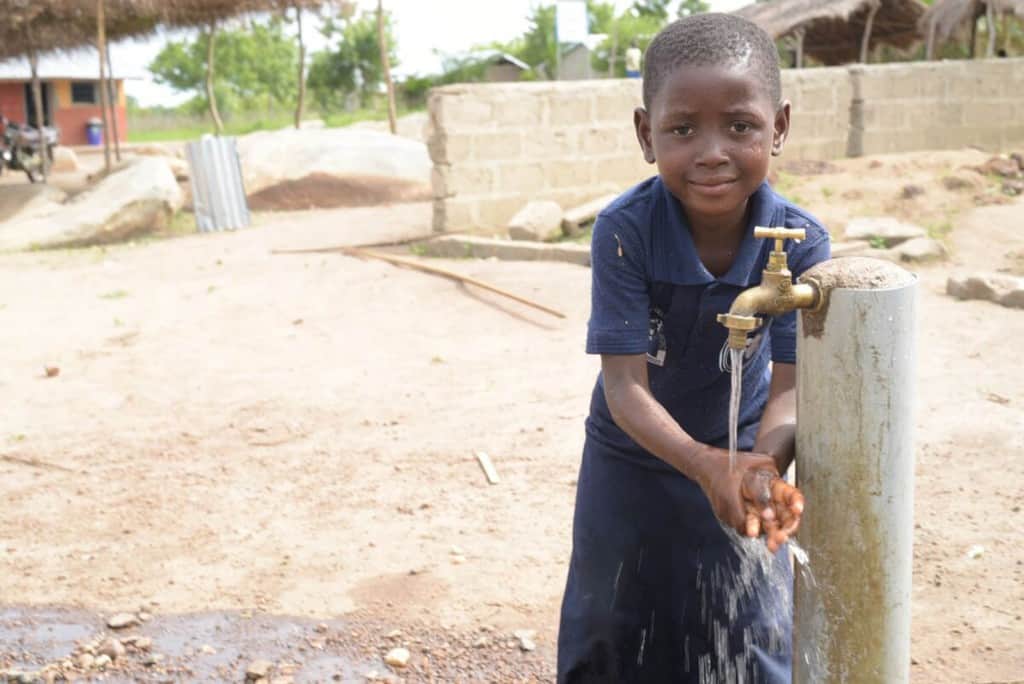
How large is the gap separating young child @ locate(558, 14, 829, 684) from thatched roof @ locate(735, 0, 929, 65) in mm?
12823

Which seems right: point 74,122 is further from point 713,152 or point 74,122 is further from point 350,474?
point 713,152

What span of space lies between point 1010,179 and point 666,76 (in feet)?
28.7

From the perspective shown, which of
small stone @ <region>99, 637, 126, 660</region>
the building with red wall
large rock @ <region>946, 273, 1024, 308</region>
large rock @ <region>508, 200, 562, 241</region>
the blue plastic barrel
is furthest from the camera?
the blue plastic barrel

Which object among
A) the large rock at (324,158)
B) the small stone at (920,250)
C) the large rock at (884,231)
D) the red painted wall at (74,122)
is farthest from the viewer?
the red painted wall at (74,122)

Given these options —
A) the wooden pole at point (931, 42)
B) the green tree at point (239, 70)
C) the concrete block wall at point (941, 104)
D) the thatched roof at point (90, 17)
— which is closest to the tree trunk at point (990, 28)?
the wooden pole at point (931, 42)

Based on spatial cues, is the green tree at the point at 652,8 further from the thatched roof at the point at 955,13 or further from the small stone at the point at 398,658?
the small stone at the point at 398,658

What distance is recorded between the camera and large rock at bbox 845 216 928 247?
25.4ft

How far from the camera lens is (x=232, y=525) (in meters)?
3.73

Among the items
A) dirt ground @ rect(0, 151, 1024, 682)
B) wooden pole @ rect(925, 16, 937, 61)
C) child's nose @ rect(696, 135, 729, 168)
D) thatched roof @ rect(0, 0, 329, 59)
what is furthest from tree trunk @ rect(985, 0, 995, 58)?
child's nose @ rect(696, 135, 729, 168)

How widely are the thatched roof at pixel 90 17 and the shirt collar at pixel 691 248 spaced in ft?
38.2

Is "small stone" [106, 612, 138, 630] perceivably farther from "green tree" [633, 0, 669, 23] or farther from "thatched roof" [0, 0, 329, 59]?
"green tree" [633, 0, 669, 23]

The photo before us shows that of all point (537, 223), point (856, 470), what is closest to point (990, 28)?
point (537, 223)

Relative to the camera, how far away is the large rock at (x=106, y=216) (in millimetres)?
10625

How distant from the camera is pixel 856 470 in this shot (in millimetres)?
1628
